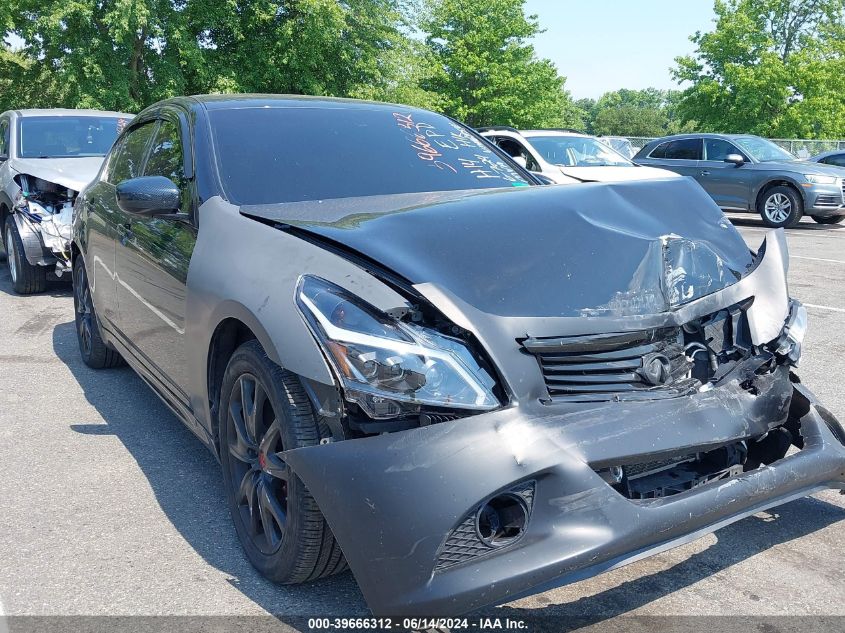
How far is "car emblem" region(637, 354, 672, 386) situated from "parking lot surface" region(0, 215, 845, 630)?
0.74m

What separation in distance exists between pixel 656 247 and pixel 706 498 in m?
0.81

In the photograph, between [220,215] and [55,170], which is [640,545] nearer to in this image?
[220,215]

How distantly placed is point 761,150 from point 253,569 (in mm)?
15635

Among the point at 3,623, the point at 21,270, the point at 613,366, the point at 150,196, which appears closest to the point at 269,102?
the point at 150,196

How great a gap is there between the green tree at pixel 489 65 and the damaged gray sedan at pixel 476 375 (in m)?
47.3

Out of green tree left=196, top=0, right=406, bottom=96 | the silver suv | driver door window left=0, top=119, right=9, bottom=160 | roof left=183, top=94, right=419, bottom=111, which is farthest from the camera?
green tree left=196, top=0, right=406, bottom=96

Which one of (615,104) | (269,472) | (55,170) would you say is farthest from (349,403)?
(615,104)

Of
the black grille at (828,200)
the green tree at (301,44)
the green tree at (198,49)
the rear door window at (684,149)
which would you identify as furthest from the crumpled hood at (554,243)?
the green tree at (301,44)

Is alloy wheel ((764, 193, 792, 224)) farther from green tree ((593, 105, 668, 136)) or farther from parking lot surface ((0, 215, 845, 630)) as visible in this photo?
green tree ((593, 105, 668, 136))

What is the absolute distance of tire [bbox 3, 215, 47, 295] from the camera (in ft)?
27.0

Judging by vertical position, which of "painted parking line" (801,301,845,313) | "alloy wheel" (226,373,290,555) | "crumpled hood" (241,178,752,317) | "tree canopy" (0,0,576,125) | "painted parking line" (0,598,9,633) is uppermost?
"tree canopy" (0,0,576,125)

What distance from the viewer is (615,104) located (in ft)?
564

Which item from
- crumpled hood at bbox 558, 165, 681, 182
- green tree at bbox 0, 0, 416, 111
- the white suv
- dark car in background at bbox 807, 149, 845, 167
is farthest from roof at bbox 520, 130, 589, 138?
green tree at bbox 0, 0, 416, 111

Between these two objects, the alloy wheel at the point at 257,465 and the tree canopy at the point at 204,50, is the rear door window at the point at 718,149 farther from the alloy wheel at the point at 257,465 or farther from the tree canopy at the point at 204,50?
the alloy wheel at the point at 257,465
